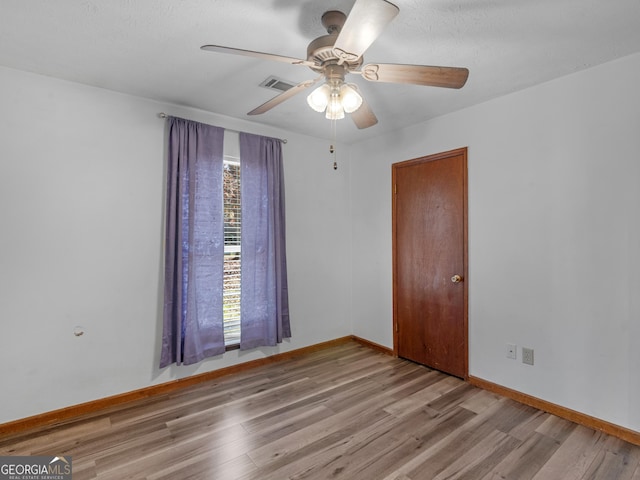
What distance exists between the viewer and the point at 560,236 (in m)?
2.40

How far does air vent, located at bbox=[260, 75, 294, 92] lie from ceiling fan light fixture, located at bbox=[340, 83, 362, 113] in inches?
33.5

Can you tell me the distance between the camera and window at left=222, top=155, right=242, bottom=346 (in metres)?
3.16

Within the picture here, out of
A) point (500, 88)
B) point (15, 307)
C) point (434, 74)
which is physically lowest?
point (15, 307)

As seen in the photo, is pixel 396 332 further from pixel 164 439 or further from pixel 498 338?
pixel 164 439

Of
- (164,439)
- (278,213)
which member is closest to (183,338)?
(164,439)

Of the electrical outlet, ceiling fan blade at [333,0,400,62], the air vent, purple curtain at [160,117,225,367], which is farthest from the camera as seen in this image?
purple curtain at [160,117,225,367]

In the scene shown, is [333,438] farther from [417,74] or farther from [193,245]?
[417,74]

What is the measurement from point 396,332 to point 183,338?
2.18 meters

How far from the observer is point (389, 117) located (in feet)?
10.4

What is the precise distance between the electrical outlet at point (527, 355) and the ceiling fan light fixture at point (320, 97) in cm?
241

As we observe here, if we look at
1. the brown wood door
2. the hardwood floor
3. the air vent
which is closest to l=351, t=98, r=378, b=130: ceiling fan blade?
the air vent

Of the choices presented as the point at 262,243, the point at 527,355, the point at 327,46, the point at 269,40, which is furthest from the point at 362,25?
the point at 527,355

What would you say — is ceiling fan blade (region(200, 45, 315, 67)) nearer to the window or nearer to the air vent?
the air vent

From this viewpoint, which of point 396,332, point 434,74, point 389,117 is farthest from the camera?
point 396,332
